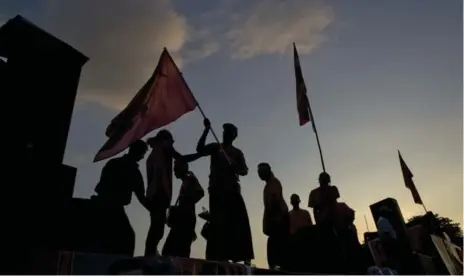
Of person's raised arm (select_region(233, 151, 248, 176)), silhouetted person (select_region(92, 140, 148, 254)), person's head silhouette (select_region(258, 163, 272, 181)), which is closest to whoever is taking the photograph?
silhouetted person (select_region(92, 140, 148, 254))

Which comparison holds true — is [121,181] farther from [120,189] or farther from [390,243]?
[390,243]

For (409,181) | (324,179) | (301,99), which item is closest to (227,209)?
(324,179)

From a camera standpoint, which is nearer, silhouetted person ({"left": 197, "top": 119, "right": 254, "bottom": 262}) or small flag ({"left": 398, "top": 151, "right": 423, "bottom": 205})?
silhouetted person ({"left": 197, "top": 119, "right": 254, "bottom": 262})

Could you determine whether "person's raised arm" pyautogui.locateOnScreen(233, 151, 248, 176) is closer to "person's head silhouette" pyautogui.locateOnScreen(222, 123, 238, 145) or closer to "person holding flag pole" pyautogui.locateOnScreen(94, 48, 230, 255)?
"person holding flag pole" pyautogui.locateOnScreen(94, 48, 230, 255)

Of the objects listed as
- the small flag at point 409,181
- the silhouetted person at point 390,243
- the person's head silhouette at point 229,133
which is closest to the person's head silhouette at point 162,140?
the person's head silhouette at point 229,133

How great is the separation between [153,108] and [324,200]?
354cm

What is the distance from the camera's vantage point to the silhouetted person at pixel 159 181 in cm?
612

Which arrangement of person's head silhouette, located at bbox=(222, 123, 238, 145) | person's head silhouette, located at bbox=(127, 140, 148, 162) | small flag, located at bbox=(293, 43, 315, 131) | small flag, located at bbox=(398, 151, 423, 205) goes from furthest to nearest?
small flag, located at bbox=(398, 151, 423, 205) → small flag, located at bbox=(293, 43, 315, 131) → person's head silhouette, located at bbox=(222, 123, 238, 145) → person's head silhouette, located at bbox=(127, 140, 148, 162)

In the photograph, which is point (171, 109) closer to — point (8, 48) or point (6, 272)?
point (8, 48)

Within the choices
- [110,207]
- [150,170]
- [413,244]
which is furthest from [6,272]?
[413,244]

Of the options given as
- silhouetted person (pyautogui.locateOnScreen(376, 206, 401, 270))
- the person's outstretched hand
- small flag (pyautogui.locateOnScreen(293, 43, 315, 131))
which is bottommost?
silhouetted person (pyautogui.locateOnScreen(376, 206, 401, 270))

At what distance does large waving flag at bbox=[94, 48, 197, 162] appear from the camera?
679cm

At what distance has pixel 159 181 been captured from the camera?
6.34m

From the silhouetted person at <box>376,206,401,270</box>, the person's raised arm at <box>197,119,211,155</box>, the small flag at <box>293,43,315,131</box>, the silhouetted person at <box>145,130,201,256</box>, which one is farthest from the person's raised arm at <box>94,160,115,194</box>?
the silhouetted person at <box>376,206,401,270</box>
